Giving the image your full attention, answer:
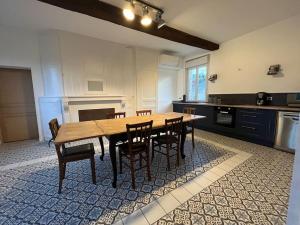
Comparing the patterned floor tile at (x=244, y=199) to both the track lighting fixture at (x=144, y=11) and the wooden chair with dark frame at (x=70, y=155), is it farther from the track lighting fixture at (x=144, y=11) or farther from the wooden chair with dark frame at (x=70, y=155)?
the track lighting fixture at (x=144, y=11)

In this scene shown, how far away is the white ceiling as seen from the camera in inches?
104

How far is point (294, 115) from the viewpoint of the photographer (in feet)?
9.48

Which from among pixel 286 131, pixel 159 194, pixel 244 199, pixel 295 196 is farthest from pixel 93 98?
pixel 286 131

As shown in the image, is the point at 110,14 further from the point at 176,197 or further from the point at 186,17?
→ the point at 176,197

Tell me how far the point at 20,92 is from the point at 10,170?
95.6 inches

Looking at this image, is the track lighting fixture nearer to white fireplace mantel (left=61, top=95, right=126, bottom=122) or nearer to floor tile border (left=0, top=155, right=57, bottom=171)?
white fireplace mantel (left=61, top=95, right=126, bottom=122)

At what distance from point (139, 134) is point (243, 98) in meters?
3.68

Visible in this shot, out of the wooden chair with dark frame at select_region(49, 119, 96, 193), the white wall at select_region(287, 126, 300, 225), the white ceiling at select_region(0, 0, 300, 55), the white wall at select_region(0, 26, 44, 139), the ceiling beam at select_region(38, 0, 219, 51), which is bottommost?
the wooden chair with dark frame at select_region(49, 119, 96, 193)

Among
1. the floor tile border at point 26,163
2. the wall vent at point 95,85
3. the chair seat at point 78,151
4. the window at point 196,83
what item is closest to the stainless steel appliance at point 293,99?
the window at point 196,83

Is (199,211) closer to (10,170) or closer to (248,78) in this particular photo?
(10,170)

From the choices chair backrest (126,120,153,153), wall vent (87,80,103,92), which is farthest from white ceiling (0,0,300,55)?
chair backrest (126,120,153,153)

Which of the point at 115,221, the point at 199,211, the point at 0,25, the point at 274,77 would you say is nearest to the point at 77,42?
the point at 0,25

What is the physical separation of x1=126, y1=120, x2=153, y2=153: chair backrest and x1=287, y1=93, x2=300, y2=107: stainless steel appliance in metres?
3.38

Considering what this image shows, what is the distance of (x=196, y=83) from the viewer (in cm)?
574
